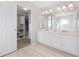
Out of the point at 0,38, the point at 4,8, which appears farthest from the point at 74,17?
the point at 0,38

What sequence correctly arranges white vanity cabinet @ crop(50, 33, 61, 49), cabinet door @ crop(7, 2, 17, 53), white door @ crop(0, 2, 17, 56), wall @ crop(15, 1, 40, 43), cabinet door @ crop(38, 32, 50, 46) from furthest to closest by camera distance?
wall @ crop(15, 1, 40, 43) → cabinet door @ crop(38, 32, 50, 46) → white vanity cabinet @ crop(50, 33, 61, 49) → cabinet door @ crop(7, 2, 17, 53) → white door @ crop(0, 2, 17, 56)

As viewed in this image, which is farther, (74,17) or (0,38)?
(74,17)

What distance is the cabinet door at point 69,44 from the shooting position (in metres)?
2.92

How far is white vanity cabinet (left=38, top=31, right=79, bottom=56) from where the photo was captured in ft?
9.53

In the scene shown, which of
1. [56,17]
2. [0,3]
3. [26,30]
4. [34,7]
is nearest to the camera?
[0,3]

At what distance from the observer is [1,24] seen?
286 cm

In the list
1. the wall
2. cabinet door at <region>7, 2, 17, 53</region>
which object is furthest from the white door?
the wall

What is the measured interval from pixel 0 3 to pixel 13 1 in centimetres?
59

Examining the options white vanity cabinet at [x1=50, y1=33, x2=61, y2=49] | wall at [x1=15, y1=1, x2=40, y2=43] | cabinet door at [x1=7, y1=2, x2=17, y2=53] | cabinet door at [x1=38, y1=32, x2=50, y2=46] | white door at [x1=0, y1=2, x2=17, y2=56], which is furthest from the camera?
wall at [x1=15, y1=1, x2=40, y2=43]

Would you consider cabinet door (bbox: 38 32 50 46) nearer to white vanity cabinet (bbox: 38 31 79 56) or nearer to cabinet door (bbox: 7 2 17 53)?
white vanity cabinet (bbox: 38 31 79 56)

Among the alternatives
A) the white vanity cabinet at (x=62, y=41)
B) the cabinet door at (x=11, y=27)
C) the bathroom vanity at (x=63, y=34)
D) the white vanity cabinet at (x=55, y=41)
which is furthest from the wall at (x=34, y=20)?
the cabinet door at (x=11, y=27)

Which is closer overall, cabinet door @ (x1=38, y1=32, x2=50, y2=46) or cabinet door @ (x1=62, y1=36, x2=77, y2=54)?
cabinet door @ (x1=62, y1=36, x2=77, y2=54)

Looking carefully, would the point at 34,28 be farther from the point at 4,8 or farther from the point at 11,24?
the point at 4,8

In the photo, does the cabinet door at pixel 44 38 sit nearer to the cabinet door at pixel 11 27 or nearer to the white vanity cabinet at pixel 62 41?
the white vanity cabinet at pixel 62 41
